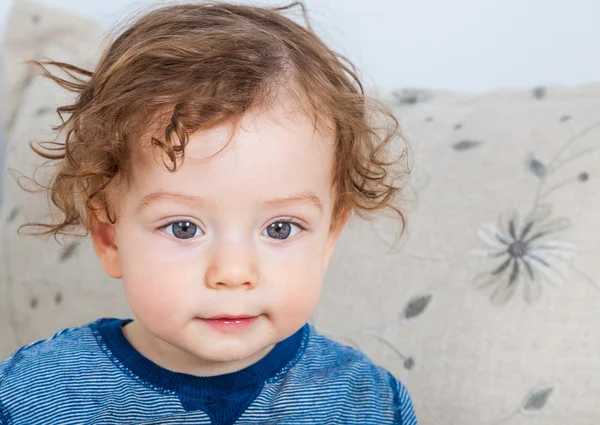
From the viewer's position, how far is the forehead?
767 mm

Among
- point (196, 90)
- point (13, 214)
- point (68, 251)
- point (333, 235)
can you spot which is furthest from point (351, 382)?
point (13, 214)

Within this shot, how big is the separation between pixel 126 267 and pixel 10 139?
685mm

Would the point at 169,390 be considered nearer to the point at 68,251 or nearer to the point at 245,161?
the point at 245,161

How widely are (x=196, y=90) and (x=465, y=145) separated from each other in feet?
1.52

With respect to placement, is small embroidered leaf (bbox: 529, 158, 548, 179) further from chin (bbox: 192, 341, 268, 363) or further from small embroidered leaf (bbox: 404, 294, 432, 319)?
chin (bbox: 192, 341, 268, 363)

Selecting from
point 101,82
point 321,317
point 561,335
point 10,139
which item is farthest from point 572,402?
point 10,139

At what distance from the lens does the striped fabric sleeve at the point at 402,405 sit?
A: 974 mm

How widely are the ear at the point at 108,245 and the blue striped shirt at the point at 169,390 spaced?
9 centimetres

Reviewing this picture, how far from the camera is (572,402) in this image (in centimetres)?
95

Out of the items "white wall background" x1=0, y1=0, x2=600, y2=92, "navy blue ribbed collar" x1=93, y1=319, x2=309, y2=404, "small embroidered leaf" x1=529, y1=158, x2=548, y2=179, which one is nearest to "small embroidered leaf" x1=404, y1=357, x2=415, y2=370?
"navy blue ribbed collar" x1=93, y1=319, x2=309, y2=404

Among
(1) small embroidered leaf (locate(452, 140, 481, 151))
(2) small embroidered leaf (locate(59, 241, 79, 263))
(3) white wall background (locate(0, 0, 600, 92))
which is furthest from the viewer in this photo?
(3) white wall background (locate(0, 0, 600, 92))

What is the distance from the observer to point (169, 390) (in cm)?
91

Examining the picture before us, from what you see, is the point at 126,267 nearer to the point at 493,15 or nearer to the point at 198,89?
the point at 198,89

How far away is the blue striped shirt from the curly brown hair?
0.15 metres
